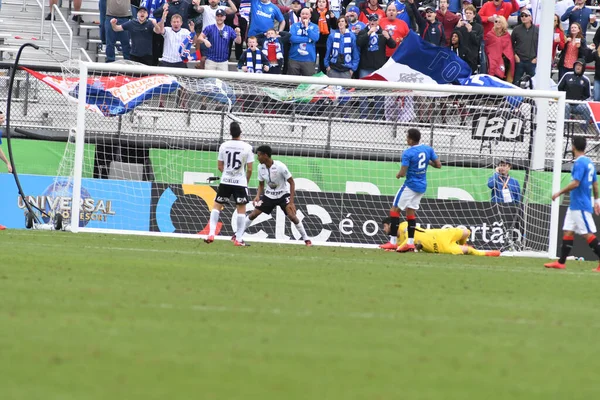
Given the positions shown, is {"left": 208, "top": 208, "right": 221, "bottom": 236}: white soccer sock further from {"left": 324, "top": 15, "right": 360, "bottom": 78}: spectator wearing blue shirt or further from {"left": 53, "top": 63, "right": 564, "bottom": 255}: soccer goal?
{"left": 324, "top": 15, "right": 360, "bottom": 78}: spectator wearing blue shirt

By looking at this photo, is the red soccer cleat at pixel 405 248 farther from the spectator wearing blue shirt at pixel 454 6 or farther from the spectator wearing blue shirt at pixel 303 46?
the spectator wearing blue shirt at pixel 454 6

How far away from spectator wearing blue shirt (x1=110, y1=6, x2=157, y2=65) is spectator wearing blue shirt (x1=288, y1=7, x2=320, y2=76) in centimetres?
316

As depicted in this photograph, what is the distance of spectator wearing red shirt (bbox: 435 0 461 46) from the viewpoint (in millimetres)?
24953

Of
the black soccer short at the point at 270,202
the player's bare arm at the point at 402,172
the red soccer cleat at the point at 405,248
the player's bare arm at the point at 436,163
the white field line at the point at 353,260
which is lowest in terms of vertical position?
the red soccer cleat at the point at 405,248

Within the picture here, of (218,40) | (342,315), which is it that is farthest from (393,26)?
(342,315)

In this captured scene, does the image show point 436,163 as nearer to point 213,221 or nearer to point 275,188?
point 275,188

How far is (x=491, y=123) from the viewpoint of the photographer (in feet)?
67.0

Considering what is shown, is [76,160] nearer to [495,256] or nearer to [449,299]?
[495,256]

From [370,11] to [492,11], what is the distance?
3.15 metres

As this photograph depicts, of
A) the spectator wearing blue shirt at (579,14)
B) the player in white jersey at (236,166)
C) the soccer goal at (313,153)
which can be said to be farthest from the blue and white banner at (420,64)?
the player in white jersey at (236,166)

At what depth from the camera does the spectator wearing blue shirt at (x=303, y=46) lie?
77.9 ft

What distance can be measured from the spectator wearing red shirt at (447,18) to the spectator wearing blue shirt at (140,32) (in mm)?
6775

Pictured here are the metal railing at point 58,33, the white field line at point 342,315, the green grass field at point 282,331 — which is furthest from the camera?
the metal railing at point 58,33

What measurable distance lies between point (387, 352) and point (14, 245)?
8.64m
